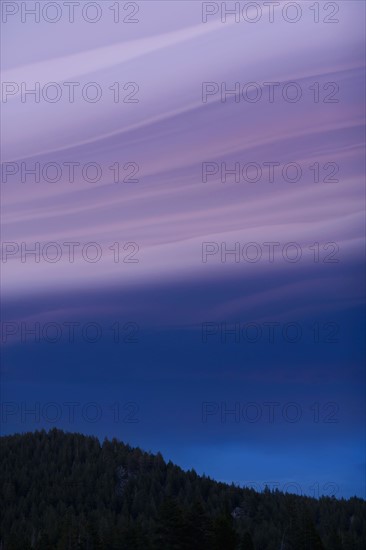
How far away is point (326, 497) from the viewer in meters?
79.1

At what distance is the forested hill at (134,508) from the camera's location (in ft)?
152

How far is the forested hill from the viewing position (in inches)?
1825

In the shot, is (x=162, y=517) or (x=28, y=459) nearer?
(x=162, y=517)

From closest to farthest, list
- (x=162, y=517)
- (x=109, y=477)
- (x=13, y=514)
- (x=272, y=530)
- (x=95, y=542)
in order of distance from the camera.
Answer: (x=162, y=517)
(x=95, y=542)
(x=272, y=530)
(x=13, y=514)
(x=109, y=477)

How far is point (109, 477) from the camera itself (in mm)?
78688

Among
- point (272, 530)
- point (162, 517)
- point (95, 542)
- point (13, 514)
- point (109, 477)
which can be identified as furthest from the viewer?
point (109, 477)

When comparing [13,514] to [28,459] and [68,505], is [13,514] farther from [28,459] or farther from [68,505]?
[28,459]

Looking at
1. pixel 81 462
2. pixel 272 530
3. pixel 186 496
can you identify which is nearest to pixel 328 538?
pixel 272 530

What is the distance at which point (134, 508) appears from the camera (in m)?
67.8

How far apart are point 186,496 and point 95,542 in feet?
91.6

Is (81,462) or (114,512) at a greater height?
(81,462)

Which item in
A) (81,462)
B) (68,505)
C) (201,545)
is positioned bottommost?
(201,545)

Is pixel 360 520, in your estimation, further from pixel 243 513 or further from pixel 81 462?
pixel 81 462

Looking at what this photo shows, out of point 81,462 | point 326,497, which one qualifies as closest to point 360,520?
point 326,497
